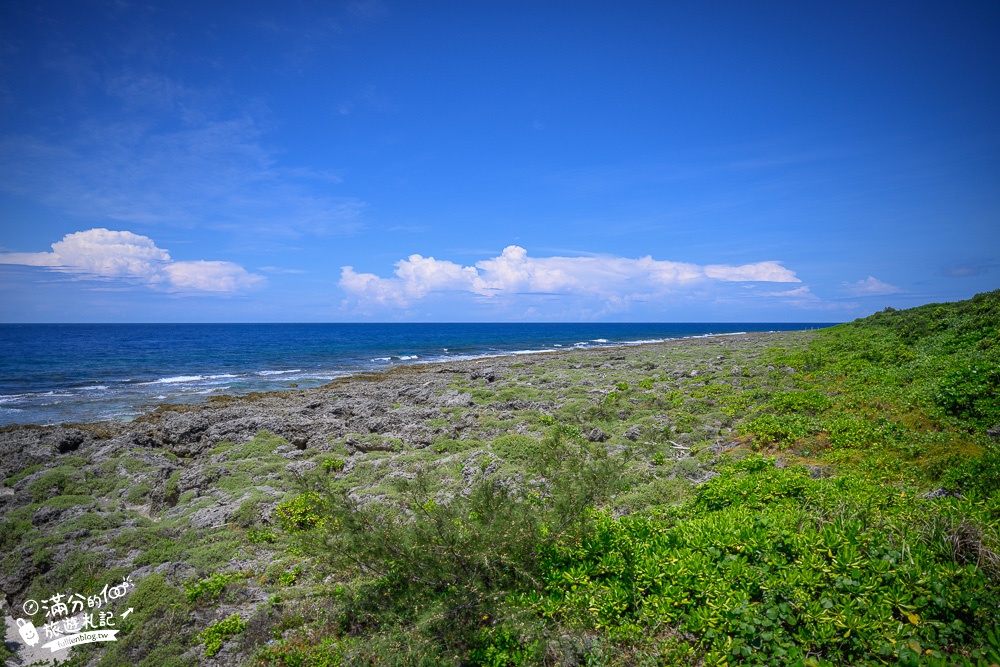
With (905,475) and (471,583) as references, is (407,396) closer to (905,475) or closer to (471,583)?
(471,583)

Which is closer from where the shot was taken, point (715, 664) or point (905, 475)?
point (715, 664)

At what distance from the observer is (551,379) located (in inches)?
1109

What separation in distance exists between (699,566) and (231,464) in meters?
14.8

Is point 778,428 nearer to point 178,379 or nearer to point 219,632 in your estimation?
point 219,632

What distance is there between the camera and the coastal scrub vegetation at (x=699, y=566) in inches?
184

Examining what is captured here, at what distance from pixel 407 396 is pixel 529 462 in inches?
553

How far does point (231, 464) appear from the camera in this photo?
47.5 ft

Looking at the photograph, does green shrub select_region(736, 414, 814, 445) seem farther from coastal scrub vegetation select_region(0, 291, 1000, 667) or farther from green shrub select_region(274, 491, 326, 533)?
green shrub select_region(274, 491, 326, 533)

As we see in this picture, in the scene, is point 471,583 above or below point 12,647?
above

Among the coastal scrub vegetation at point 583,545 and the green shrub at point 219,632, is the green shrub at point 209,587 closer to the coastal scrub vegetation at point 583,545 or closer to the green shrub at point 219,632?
the coastal scrub vegetation at point 583,545

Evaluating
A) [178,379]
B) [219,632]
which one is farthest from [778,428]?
[178,379]

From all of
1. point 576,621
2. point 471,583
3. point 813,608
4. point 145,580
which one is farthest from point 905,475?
point 145,580

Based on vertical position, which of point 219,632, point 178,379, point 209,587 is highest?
point 178,379

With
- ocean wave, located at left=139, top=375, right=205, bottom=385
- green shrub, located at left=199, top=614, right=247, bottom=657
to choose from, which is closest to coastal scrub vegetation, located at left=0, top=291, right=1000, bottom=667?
green shrub, located at left=199, top=614, right=247, bottom=657
